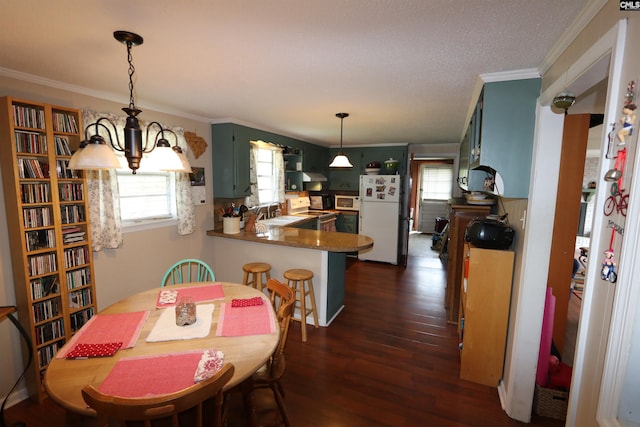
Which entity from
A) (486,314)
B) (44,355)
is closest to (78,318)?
(44,355)

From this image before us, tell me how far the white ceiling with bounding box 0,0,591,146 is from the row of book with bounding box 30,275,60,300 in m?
1.46

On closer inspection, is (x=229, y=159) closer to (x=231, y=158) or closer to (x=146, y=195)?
(x=231, y=158)

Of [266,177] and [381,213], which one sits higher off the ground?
[266,177]

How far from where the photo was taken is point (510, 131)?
187 cm

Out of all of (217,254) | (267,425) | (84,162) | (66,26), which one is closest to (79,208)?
(84,162)

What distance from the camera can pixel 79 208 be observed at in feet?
7.63

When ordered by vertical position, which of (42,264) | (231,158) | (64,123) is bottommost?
(42,264)

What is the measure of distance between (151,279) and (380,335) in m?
2.44

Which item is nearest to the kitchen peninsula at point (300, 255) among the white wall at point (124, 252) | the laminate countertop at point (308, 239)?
the laminate countertop at point (308, 239)

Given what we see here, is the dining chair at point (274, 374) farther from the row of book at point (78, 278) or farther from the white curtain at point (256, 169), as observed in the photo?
the white curtain at point (256, 169)

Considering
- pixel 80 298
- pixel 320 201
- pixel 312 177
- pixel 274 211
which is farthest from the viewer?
pixel 320 201

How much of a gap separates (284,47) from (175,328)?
1656mm

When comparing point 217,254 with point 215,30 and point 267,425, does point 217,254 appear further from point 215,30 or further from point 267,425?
point 215,30

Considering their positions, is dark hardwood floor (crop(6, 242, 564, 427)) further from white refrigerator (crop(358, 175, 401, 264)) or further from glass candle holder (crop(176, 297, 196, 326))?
white refrigerator (crop(358, 175, 401, 264))
